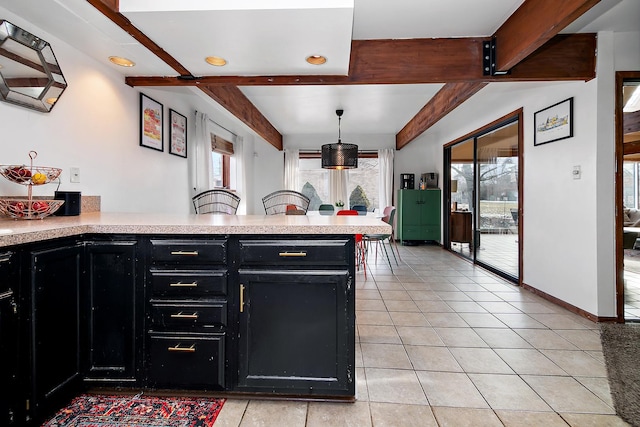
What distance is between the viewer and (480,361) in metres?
2.00

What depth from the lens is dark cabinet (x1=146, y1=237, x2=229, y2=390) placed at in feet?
5.08

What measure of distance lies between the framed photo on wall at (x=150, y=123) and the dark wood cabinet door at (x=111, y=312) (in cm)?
176

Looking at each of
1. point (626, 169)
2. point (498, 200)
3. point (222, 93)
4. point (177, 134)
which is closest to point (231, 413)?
point (177, 134)

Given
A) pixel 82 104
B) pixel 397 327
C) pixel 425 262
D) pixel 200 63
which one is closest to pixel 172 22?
pixel 200 63

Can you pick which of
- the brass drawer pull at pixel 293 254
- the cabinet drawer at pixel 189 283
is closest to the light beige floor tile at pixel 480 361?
the brass drawer pull at pixel 293 254

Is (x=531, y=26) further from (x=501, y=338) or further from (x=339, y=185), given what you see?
(x=339, y=185)

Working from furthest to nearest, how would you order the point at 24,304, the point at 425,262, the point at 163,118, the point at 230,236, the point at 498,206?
the point at 425,262 → the point at 498,206 → the point at 163,118 → the point at 230,236 → the point at 24,304

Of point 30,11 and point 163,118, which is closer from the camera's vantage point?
point 30,11

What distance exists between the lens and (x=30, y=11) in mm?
1803

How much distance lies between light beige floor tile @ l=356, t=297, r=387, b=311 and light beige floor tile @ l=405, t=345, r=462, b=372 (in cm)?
76

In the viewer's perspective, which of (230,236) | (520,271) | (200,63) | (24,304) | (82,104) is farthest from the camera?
(520,271)

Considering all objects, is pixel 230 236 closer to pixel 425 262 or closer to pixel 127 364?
pixel 127 364

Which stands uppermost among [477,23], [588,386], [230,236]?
[477,23]

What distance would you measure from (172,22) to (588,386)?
10.3ft
